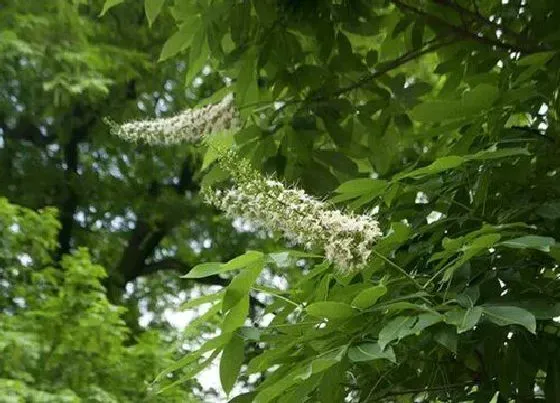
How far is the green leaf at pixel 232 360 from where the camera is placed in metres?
0.96

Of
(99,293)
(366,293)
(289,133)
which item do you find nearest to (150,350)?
(99,293)

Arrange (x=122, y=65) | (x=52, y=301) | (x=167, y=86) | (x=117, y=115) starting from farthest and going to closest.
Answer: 1. (x=167, y=86)
2. (x=117, y=115)
3. (x=122, y=65)
4. (x=52, y=301)

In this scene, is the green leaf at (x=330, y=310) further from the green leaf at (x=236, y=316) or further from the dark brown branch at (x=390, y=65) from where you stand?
the dark brown branch at (x=390, y=65)

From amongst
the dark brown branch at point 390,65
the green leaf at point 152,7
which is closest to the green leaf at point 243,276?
the green leaf at point 152,7

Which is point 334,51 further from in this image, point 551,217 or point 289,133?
point 551,217

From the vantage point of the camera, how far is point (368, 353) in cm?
88

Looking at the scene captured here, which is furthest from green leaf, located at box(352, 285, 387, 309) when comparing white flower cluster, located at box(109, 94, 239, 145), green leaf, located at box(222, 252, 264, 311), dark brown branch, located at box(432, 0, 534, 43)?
dark brown branch, located at box(432, 0, 534, 43)

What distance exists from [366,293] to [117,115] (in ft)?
10.6

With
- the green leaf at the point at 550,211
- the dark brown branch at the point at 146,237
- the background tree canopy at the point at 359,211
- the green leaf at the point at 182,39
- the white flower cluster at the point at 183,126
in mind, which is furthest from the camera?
the dark brown branch at the point at 146,237

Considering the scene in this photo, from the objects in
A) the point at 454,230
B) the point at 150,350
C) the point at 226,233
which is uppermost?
the point at 226,233

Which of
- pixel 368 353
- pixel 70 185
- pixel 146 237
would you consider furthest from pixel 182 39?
pixel 146 237

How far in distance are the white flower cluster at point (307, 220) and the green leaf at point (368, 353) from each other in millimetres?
80

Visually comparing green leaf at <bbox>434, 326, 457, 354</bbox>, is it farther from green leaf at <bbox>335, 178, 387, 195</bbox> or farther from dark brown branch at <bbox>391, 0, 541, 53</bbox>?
dark brown branch at <bbox>391, 0, 541, 53</bbox>

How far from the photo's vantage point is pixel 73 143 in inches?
177
